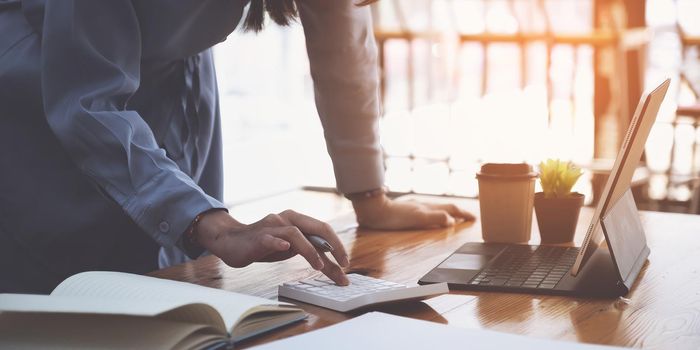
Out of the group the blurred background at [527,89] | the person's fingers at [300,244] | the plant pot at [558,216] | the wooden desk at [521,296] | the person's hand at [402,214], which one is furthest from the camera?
the blurred background at [527,89]

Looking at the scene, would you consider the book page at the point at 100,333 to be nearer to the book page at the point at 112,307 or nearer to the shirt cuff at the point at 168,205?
the book page at the point at 112,307

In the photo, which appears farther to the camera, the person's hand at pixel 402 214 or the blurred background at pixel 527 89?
the blurred background at pixel 527 89

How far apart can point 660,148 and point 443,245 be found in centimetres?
360

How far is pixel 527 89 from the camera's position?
4.88m

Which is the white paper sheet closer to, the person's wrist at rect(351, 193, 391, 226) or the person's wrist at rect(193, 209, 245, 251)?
the person's wrist at rect(193, 209, 245, 251)

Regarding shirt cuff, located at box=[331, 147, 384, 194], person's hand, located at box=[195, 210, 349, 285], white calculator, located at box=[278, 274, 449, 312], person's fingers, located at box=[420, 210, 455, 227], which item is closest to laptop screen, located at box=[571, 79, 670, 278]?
white calculator, located at box=[278, 274, 449, 312]

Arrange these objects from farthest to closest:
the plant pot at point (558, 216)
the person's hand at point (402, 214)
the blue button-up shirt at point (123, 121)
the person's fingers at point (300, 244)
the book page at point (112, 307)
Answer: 1. the person's hand at point (402, 214)
2. the plant pot at point (558, 216)
3. the blue button-up shirt at point (123, 121)
4. the person's fingers at point (300, 244)
5. the book page at point (112, 307)

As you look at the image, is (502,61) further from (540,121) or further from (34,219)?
(34,219)

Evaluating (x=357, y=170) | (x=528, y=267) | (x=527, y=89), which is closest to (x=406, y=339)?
(x=528, y=267)

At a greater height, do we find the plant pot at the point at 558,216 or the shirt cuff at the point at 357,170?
the shirt cuff at the point at 357,170

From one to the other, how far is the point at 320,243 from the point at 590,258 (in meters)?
0.42

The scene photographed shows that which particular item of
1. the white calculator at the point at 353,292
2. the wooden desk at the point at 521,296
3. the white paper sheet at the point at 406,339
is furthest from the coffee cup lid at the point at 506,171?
the white paper sheet at the point at 406,339

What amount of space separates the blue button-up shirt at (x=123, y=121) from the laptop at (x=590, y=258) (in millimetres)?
366

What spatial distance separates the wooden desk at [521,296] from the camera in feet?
3.25
